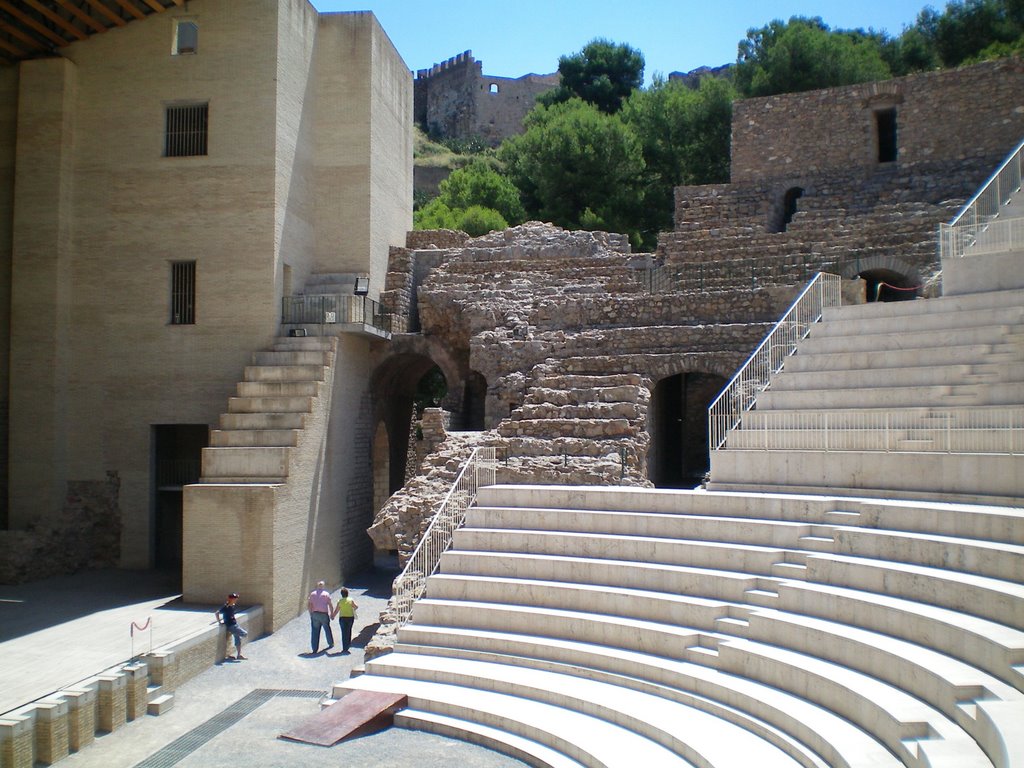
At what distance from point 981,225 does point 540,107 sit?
31913mm

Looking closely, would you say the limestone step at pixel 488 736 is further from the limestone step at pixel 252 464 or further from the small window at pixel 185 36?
the small window at pixel 185 36

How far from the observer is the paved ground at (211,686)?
33.2 feet

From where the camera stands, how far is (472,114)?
216ft

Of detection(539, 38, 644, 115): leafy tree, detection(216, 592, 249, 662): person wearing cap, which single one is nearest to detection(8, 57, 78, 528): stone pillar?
detection(216, 592, 249, 662): person wearing cap

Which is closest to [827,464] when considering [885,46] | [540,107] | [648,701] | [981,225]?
[648,701]

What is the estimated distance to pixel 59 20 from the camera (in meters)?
19.7

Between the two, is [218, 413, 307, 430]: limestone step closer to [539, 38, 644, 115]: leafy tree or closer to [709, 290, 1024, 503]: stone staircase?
[709, 290, 1024, 503]: stone staircase

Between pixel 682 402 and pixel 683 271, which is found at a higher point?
pixel 683 271

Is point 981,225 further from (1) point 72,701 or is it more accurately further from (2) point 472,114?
(2) point 472,114

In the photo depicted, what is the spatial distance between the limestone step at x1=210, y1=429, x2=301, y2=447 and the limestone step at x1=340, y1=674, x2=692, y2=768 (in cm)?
619

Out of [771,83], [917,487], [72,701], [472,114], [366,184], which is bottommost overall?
[72,701]

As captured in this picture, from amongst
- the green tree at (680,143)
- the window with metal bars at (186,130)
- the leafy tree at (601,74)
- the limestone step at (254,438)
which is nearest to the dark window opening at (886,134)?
the green tree at (680,143)

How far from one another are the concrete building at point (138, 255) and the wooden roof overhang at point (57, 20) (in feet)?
0.21

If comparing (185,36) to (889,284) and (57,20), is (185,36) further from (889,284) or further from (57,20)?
(889,284)
